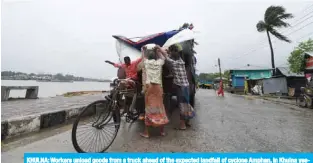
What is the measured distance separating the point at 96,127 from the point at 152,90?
0.98m

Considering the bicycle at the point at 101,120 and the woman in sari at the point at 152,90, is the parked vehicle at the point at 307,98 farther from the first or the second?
the bicycle at the point at 101,120

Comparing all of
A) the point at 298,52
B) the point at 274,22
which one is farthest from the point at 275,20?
the point at 298,52

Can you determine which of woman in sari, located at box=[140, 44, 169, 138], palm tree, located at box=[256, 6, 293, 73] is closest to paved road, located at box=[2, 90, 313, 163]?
woman in sari, located at box=[140, 44, 169, 138]

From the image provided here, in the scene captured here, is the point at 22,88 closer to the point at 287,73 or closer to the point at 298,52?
the point at 287,73

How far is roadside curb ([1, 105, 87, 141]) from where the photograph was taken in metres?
2.87

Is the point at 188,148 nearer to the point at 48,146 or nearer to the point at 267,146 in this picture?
the point at 267,146

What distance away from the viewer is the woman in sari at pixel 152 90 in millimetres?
2828

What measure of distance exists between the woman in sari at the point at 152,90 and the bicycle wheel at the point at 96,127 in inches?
20.8

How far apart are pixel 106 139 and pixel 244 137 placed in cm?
227

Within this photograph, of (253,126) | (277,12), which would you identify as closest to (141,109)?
(253,126)

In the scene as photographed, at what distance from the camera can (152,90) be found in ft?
9.32

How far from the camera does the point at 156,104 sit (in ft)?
9.44

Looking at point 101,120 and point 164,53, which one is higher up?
point 164,53

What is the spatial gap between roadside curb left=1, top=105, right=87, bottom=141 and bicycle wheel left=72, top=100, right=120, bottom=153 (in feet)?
5.10
